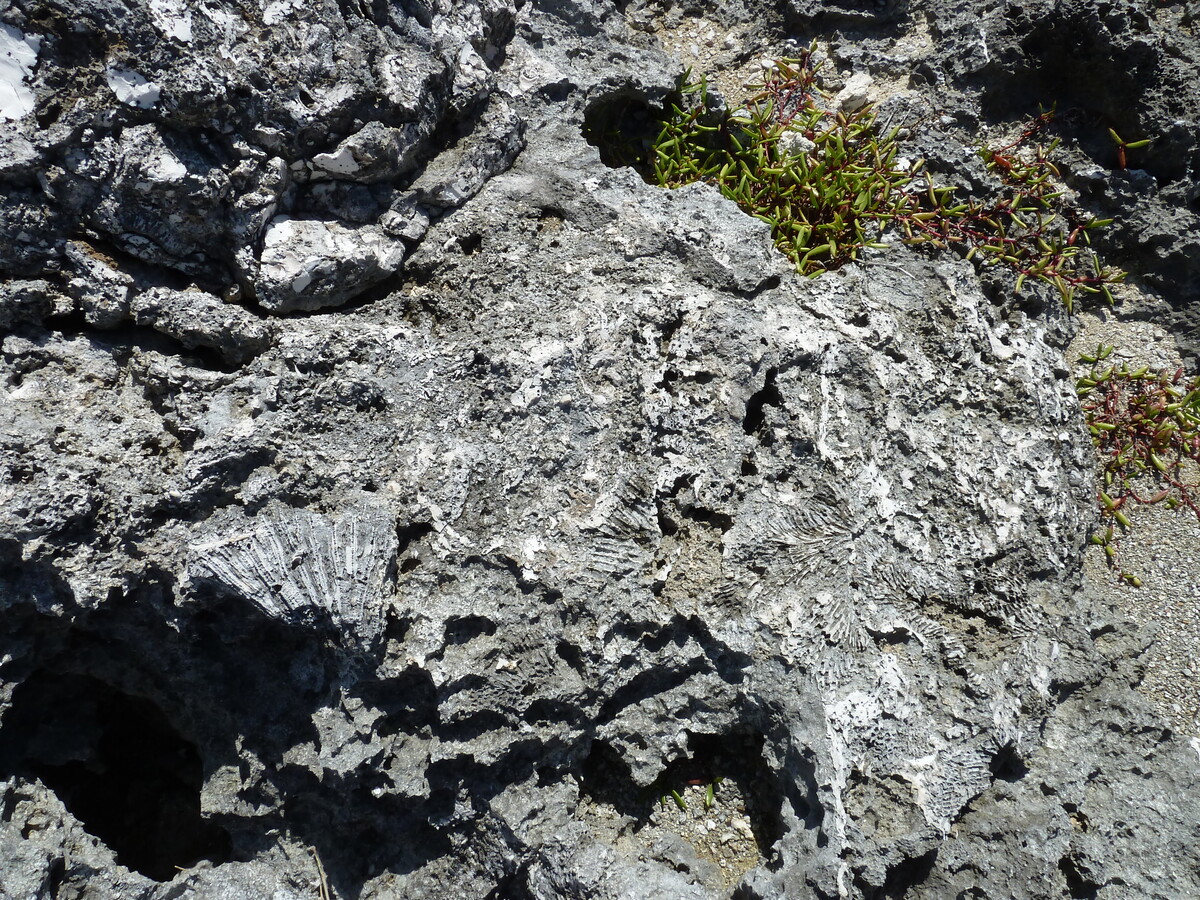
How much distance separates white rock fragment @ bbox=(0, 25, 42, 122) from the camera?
2.16 metres

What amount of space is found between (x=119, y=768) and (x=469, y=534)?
170 cm

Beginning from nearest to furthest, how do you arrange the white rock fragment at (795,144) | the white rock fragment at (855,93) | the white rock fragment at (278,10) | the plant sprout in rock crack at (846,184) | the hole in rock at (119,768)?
the white rock fragment at (278,10) → the hole in rock at (119,768) → the plant sprout in rock crack at (846,184) → the white rock fragment at (795,144) → the white rock fragment at (855,93)

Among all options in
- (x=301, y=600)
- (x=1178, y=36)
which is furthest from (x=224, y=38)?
(x=1178, y=36)

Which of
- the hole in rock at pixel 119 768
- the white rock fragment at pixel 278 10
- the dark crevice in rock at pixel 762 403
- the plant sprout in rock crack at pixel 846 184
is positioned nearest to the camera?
the white rock fragment at pixel 278 10

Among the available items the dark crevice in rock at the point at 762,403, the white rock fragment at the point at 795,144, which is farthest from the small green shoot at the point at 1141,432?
the dark crevice in rock at the point at 762,403

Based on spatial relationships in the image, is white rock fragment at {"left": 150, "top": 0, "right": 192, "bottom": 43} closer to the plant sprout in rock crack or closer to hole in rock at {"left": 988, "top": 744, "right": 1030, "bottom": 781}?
the plant sprout in rock crack

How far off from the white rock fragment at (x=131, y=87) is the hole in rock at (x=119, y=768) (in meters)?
1.80

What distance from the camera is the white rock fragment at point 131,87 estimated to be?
88.5 inches

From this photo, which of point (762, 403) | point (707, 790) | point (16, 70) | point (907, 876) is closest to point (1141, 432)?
point (762, 403)

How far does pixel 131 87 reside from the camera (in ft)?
7.42

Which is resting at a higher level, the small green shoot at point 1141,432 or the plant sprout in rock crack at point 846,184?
the plant sprout in rock crack at point 846,184

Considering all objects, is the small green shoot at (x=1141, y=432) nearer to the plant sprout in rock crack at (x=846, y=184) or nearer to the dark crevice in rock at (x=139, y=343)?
the plant sprout in rock crack at (x=846, y=184)

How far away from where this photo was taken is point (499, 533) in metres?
2.44

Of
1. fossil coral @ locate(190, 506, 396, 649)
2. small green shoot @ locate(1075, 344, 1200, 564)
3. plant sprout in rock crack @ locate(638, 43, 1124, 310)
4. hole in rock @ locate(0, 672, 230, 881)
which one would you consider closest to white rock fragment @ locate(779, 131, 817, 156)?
plant sprout in rock crack @ locate(638, 43, 1124, 310)
